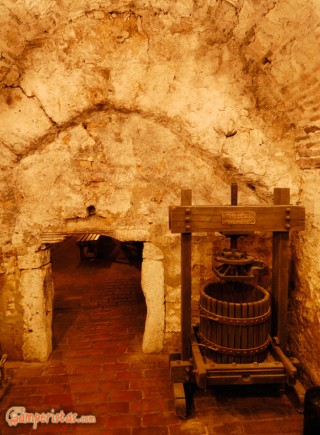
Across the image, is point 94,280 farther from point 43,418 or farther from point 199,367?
point 199,367

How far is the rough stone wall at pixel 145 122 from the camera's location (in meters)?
3.43

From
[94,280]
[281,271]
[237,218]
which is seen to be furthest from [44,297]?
[94,280]

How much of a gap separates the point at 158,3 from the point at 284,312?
11.6 ft

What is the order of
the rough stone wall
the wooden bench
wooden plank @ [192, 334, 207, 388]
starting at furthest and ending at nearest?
the wooden bench, the rough stone wall, wooden plank @ [192, 334, 207, 388]

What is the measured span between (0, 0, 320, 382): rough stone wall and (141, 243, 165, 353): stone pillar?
0.08m

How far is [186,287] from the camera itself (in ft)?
10.4

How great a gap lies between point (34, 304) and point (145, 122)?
105 inches

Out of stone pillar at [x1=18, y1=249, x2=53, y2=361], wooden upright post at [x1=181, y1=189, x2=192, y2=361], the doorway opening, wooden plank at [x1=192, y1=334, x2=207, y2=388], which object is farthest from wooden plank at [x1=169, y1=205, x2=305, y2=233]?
the doorway opening

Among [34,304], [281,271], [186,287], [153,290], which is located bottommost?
[34,304]

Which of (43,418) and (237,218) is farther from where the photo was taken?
(43,418)

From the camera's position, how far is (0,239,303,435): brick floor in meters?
2.99

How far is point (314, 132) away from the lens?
3.25 metres

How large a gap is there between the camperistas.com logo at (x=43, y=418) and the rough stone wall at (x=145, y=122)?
1.19m

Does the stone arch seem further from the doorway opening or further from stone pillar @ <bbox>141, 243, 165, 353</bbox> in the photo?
the doorway opening
